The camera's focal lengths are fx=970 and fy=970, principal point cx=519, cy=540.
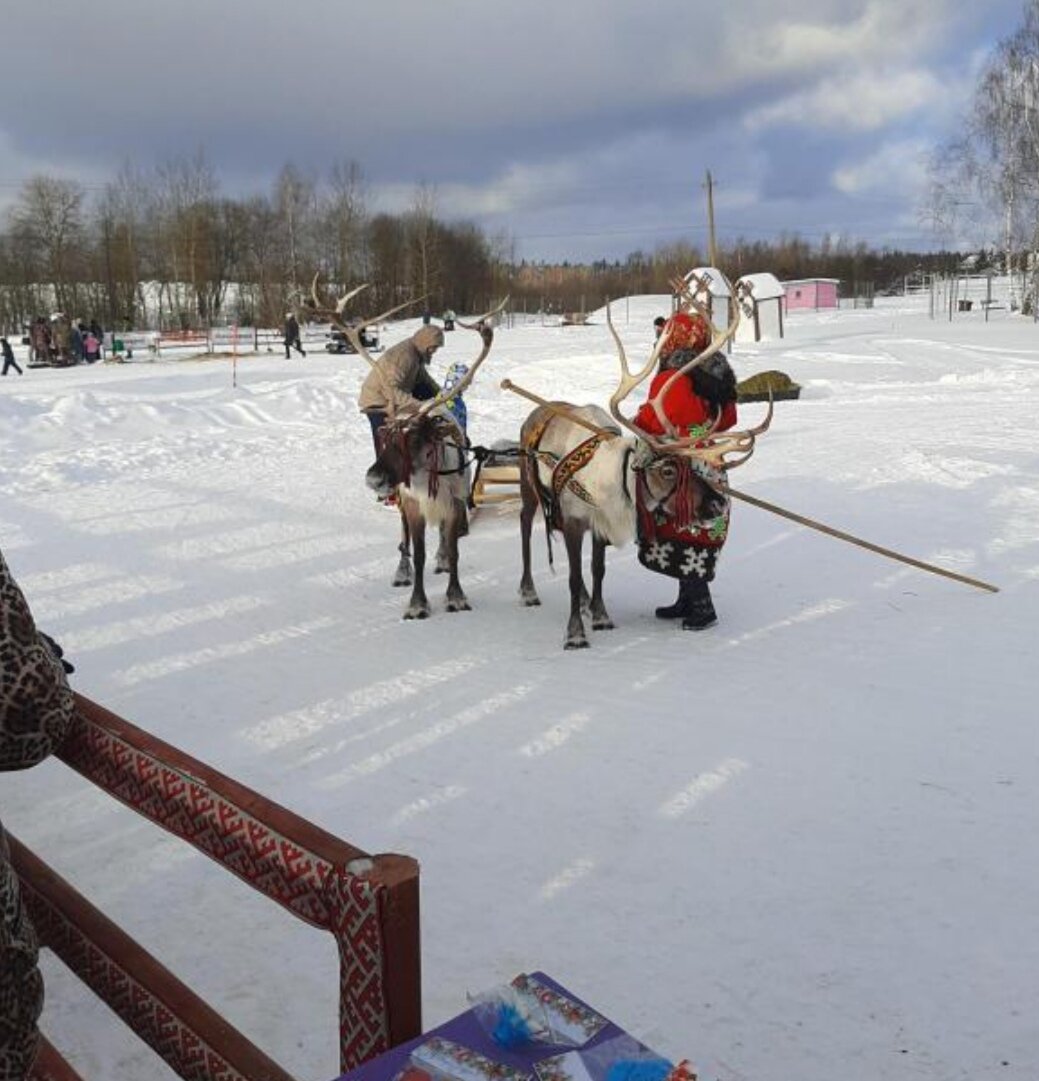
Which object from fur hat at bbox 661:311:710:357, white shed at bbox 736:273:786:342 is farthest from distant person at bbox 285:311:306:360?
fur hat at bbox 661:311:710:357

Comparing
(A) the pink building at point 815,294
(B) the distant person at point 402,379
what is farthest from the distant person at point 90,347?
(A) the pink building at point 815,294

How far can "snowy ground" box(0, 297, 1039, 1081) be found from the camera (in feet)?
Answer: 8.76

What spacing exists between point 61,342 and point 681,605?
99.3 feet

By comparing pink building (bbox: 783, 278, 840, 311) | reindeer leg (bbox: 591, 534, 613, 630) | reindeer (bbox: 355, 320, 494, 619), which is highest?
pink building (bbox: 783, 278, 840, 311)

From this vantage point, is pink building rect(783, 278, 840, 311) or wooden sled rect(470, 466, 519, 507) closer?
wooden sled rect(470, 466, 519, 507)

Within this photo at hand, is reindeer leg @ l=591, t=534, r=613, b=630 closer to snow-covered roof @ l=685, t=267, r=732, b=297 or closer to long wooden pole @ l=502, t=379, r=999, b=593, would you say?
long wooden pole @ l=502, t=379, r=999, b=593

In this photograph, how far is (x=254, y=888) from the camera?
1.62 metres

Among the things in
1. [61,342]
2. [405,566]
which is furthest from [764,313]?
[405,566]

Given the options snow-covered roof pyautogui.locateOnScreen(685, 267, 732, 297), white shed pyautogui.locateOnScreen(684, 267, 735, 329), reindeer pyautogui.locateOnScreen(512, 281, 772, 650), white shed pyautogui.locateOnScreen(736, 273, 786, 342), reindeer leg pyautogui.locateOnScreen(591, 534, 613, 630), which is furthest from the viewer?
white shed pyautogui.locateOnScreen(736, 273, 786, 342)

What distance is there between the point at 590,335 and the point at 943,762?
35637mm

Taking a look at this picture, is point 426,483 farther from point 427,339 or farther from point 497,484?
point 497,484

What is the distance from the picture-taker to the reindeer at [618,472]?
17.5 feet

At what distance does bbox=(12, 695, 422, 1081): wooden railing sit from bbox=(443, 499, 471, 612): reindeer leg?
4252 millimetres

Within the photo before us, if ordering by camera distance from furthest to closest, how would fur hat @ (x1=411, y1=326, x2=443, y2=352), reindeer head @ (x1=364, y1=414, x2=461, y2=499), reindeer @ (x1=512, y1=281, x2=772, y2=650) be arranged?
fur hat @ (x1=411, y1=326, x2=443, y2=352) < reindeer head @ (x1=364, y1=414, x2=461, y2=499) < reindeer @ (x1=512, y1=281, x2=772, y2=650)
